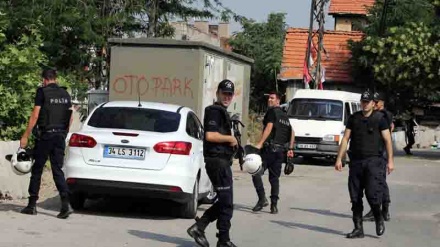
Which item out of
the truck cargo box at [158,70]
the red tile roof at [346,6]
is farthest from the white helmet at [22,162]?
the red tile roof at [346,6]

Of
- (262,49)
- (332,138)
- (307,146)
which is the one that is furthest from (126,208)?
(262,49)

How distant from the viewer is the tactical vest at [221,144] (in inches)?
324

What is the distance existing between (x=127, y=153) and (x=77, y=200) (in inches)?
51.2

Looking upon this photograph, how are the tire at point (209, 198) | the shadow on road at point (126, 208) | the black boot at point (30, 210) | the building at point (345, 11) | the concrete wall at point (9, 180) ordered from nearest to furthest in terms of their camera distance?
the black boot at point (30, 210)
the shadow on road at point (126, 208)
the concrete wall at point (9, 180)
the tire at point (209, 198)
the building at point (345, 11)

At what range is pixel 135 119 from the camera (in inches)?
428

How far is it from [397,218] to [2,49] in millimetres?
7626

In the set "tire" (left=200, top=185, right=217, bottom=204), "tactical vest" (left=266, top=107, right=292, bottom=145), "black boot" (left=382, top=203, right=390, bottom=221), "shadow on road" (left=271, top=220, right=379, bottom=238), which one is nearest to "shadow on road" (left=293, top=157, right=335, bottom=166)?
"tire" (left=200, top=185, right=217, bottom=204)

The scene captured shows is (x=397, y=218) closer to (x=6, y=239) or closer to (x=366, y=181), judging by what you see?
(x=366, y=181)

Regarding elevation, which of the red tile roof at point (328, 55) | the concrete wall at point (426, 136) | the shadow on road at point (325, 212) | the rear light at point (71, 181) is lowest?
the concrete wall at point (426, 136)

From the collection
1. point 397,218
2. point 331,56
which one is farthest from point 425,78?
point 397,218

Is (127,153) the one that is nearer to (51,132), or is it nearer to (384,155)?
(51,132)

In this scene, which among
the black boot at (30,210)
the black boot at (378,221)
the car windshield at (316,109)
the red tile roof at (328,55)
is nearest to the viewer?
the black boot at (378,221)

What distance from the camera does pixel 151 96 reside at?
58.2 ft

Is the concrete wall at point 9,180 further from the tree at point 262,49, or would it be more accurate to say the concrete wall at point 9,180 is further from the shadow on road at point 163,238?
the tree at point 262,49
